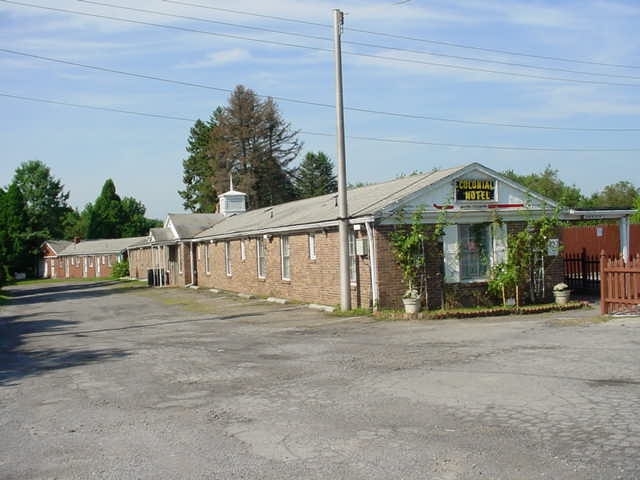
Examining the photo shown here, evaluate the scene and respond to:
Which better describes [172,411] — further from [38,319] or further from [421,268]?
[38,319]

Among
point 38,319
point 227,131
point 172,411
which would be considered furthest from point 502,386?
point 227,131

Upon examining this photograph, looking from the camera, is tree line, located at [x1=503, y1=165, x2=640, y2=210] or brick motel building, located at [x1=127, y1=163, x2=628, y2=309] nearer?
brick motel building, located at [x1=127, y1=163, x2=628, y2=309]

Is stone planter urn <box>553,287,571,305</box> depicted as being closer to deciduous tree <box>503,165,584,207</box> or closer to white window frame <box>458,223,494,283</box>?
white window frame <box>458,223,494,283</box>

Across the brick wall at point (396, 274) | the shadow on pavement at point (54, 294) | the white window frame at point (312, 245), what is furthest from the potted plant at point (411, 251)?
the shadow on pavement at point (54, 294)

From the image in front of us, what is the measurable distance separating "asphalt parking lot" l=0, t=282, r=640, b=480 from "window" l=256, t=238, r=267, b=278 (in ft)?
39.6

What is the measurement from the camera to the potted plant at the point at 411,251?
1883 centimetres

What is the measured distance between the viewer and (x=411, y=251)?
19.0 metres

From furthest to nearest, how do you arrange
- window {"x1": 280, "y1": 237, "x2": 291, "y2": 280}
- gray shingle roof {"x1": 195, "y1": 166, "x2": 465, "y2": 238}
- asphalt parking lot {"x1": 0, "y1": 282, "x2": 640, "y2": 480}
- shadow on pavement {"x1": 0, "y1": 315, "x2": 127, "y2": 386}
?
window {"x1": 280, "y1": 237, "x2": 291, "y2": 280}, gray shingle roof {"x1": 195, "y1": 166, "x2": 465, "y2": 238}, shadow on pavement {"x1": 0, "y1": 315, "x2": 127, "y2": 386}, asphalt parking lot {"x1": 0, "y1": 282, "x2": 640, "y2": 480}

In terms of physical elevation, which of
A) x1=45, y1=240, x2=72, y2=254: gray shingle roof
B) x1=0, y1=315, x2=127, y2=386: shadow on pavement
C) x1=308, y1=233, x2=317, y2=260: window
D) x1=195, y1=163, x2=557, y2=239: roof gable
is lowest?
x1=0, y1=315, x2=127, y2=386: shadow on pavement

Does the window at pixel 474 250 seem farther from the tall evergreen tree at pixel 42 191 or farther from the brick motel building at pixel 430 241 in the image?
the tall evergreen tree at pixel 42 191

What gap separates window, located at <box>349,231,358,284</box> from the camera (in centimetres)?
2070

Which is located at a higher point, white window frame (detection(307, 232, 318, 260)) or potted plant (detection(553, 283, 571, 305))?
white window frame (detection(307, 232, 318, 260))

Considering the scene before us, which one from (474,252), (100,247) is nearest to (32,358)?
(474,252)

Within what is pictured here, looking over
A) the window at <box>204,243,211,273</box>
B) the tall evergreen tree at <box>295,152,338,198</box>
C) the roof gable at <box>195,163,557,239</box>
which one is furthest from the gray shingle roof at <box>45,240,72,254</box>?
the roof gable at <box>195,163,557,239</box>
